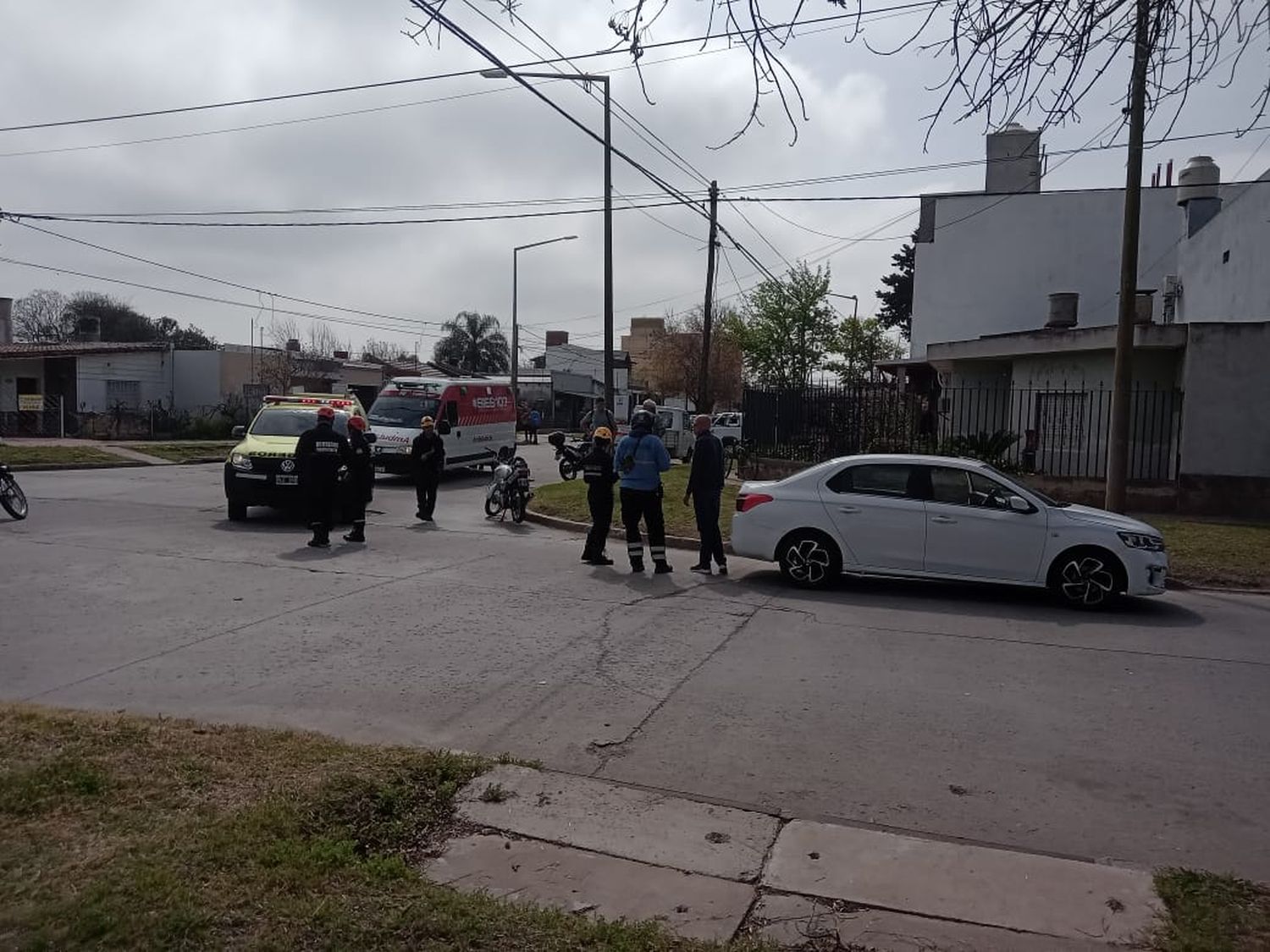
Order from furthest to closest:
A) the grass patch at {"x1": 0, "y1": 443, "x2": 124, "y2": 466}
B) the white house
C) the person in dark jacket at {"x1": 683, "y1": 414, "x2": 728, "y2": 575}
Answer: the grass patch at {"x1": 0, "y1": 443, "x2": 124, "y2": 466} → the white house → the person in dark jacket at {"x1": 683, "y1": 414, "x2": 728, "y2": 575}

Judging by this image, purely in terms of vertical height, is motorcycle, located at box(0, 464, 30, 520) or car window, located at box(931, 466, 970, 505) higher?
car window, located at box(931, 466, 970, 505)

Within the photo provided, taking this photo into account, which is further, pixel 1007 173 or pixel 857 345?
pixel 857 345

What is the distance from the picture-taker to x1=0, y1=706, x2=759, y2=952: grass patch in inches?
136

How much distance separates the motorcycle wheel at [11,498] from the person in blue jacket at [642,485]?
920 centimetres

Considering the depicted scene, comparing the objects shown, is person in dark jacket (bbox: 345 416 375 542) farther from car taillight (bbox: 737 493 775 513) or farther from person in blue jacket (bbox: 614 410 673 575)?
car taillight (bbox: 737 493 775 513)

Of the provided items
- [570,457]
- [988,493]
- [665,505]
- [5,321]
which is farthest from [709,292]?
[5,321]

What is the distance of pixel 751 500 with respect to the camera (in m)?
11.3

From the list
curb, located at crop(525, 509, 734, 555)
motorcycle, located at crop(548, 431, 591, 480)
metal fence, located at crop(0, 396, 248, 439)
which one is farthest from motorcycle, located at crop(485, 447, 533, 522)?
metal fence, located at crop(0, 396, 248, 439)

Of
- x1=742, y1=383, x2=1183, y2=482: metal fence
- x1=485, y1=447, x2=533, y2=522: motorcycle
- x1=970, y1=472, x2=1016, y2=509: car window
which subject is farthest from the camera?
x1=742, y1=383, x2=1183, y2=482: metal fence

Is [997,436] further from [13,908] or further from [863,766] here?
[13,908]

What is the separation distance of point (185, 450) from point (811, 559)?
26.0 meters

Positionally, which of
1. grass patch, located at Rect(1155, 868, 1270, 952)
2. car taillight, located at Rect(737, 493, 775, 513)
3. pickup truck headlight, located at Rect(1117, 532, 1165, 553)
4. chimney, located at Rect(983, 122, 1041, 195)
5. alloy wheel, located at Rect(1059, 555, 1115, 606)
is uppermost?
chimney, located at Rect(983, 122, 1041, 195)

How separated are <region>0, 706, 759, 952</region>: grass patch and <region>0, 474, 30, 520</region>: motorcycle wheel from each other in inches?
441

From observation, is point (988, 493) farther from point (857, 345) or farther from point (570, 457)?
point (857, 345)
